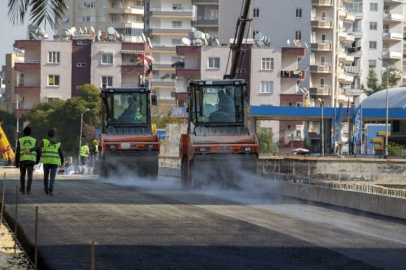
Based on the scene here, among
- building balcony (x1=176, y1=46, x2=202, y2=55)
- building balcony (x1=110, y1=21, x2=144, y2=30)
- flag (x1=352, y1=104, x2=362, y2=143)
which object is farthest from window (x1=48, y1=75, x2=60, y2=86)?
building balcony (x1=110, y1=21, x2=144, y2=30)

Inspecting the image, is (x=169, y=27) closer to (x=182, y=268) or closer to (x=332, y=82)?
(x=332, y=82)

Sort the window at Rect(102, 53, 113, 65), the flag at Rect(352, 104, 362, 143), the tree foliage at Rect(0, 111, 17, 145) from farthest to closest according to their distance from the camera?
the tree foliage at Rect(0, 111, 17, 145), the window at Rect(102, 53, 113, 65), the flag at Rect(352, 104, 362, 143)

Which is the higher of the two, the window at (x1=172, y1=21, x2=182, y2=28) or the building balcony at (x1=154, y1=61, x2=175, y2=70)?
the window at (x1=172, y1=21, x2=182, y2=28)

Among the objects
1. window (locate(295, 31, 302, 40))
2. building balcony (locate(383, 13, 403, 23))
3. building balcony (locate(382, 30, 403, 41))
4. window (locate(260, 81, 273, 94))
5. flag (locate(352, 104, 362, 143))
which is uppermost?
building balcony (locate(383, 13, 403, 23))

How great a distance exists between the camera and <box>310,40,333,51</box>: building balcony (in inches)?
5404

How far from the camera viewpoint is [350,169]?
2995 inches

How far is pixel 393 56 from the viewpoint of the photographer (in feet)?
543

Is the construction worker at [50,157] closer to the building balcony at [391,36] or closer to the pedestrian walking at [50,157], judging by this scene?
the pedestrian walking at [50,157]

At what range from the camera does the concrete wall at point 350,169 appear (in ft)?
240

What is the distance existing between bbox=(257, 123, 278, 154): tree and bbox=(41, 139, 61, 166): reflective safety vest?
85.6m

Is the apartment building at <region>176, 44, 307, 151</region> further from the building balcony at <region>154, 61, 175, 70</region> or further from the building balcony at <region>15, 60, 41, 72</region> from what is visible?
the building balcony at <region>154, 61, 175, 70</region>

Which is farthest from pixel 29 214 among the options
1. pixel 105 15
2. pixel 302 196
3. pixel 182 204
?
pixel 105 15

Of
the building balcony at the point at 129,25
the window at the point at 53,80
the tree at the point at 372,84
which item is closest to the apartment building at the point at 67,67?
the window at the point at 53,80

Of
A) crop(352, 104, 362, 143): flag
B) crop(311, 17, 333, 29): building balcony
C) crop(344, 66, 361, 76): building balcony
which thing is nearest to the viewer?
crop(352, 104, 362, 143): flag
